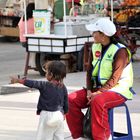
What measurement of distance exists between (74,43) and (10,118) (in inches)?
173

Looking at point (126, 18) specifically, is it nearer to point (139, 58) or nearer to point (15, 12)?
point (139, 58)

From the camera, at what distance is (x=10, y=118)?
7848mm

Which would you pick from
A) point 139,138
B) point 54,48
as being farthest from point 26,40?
point 139,138

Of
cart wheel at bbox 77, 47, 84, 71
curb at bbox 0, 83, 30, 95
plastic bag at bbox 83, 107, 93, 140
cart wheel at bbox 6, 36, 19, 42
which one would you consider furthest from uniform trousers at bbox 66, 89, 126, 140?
cart wheel at bbox 6, 36, 19, 42

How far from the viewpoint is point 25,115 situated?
26.2 ft

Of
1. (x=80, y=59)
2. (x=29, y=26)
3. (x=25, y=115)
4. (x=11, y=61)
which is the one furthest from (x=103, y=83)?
(x=11, y=61)

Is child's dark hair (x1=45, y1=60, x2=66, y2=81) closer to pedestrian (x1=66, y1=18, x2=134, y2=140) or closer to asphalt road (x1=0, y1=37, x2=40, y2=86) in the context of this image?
pedestrian (x1=66, y1=18, x2=134, y2=140)

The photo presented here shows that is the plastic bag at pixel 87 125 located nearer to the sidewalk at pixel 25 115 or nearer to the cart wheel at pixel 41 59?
the sidewalk at pixel 25 115

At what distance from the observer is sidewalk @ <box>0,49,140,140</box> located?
6891 mm

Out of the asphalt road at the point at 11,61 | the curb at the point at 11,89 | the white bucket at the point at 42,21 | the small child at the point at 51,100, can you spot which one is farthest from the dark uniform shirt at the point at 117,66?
the white bucket at the point at 42,21

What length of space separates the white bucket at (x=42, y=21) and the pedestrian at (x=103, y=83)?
5851 mm

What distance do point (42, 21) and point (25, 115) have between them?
13.5 feet

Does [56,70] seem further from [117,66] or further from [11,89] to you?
[11,89]

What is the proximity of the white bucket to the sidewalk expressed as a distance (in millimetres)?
1682
